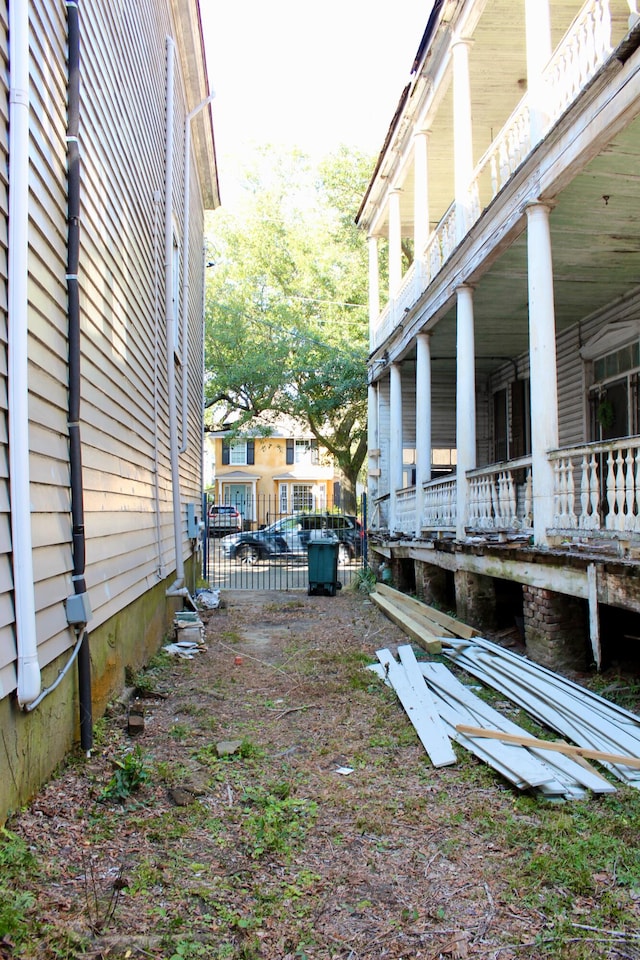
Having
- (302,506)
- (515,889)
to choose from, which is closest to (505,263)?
Result: (515,889)


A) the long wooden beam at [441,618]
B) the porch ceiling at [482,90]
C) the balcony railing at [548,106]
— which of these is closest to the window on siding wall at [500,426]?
the balcony railing at [548,106]

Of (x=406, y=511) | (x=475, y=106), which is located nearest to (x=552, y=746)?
(x=406, y=511)

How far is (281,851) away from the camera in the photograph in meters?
3.11

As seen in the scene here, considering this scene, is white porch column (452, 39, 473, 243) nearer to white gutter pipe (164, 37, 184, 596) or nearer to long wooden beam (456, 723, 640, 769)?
white gutter pipe (164, 37, 184, 596)

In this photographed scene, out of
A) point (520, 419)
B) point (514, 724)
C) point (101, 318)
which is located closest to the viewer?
point (514, 724)

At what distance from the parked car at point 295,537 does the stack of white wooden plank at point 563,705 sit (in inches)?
534

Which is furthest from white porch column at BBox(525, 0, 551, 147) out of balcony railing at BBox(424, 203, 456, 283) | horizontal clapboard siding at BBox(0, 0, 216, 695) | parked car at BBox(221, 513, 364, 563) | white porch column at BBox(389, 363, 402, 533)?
parked car at BBox(221, 513, 364, 563)

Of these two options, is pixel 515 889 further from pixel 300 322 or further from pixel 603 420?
pixel 300 322

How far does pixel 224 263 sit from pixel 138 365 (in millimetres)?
25642

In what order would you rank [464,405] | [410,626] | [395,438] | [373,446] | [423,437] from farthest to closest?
[373,446] → [395,438] → [423,437] → [464,405] → [410,626]

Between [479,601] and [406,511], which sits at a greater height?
[406,511]

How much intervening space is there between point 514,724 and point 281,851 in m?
2.25

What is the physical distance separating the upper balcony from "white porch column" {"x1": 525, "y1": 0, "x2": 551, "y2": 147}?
0.05 ft

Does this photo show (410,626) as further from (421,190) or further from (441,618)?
(421,190)
